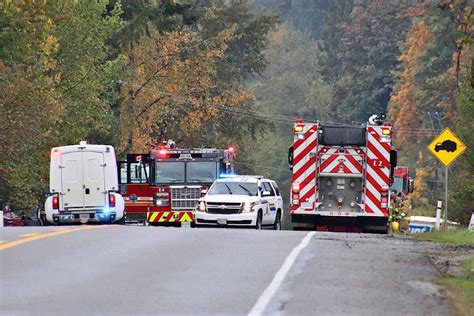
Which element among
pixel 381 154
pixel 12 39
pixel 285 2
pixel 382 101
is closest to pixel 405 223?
pixel 381 154

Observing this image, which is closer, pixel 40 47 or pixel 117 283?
pixel 117 283

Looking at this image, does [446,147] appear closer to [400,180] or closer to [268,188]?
[268,188]

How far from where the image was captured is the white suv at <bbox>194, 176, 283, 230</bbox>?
3538 cm

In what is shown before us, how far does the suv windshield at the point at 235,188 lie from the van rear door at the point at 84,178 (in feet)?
12.2

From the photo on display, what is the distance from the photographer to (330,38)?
12769 centimetres

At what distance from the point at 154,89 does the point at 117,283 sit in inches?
2108

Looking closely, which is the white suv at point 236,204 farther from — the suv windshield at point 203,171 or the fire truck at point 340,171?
the suv windshield at point 203,171

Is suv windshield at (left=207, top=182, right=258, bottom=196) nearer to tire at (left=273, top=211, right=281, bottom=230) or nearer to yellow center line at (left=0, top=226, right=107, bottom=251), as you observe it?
tire at (left=273, top=211, right=281, bottom=230)

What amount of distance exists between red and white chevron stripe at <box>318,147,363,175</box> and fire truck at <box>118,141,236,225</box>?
336 inches

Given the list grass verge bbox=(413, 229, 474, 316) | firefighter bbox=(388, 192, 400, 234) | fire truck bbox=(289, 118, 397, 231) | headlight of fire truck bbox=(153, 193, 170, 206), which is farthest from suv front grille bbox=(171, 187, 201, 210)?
grass verge bbox=(413, 229, 474, 316)

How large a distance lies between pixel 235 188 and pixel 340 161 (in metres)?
4.14

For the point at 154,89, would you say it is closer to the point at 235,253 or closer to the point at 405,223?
the point at 405,223

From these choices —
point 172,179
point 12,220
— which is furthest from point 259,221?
point 12,220

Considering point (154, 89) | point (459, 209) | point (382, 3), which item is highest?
point (382, 3)
